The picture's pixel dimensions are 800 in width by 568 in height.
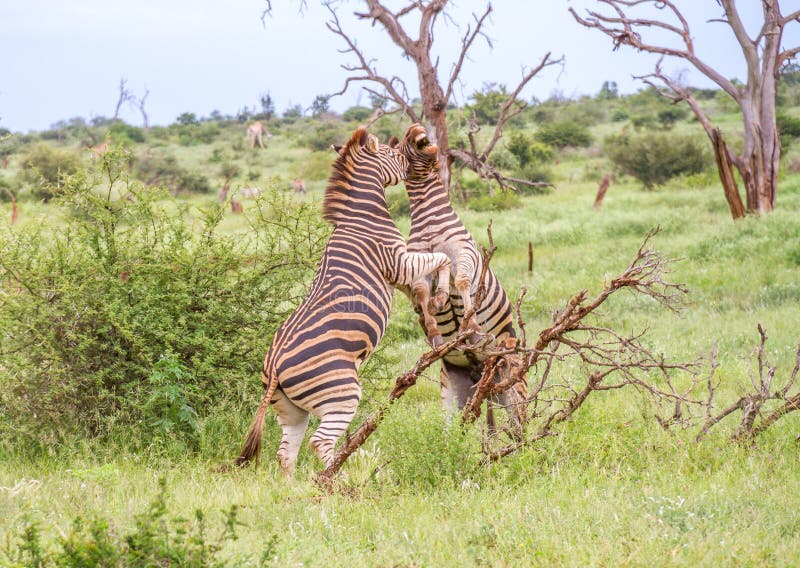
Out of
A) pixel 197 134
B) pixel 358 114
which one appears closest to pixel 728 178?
pixel 358 114

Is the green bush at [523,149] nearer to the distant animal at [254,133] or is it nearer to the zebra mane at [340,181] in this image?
the distant animal at [254,133]

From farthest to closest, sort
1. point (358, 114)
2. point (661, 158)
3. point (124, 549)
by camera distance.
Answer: point (358, 114)
point (661, 158)
point (124, 549)

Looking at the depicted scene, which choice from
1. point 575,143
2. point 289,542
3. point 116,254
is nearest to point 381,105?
point 116,254

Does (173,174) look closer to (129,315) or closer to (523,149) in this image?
(523,149)

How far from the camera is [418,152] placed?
6121 millimetres

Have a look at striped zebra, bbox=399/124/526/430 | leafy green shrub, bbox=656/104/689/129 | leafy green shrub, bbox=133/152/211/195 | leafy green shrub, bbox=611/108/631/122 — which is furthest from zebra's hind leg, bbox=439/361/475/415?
leafy green shrub, bbox=611/108/631/122

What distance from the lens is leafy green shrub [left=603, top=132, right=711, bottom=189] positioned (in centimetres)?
2927

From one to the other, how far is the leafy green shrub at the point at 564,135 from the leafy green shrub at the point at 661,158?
1142cm

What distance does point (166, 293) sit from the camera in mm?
6926

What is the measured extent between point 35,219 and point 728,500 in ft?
18.9

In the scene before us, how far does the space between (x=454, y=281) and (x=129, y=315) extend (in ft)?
8.86

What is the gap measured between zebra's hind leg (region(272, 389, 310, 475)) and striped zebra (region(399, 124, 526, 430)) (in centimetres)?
105

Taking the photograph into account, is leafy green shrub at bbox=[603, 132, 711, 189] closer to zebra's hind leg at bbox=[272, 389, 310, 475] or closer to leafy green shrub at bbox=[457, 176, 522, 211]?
leafy green shrub at bbox=[457, 176, 522, 211]

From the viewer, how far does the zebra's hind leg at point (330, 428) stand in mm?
5137
